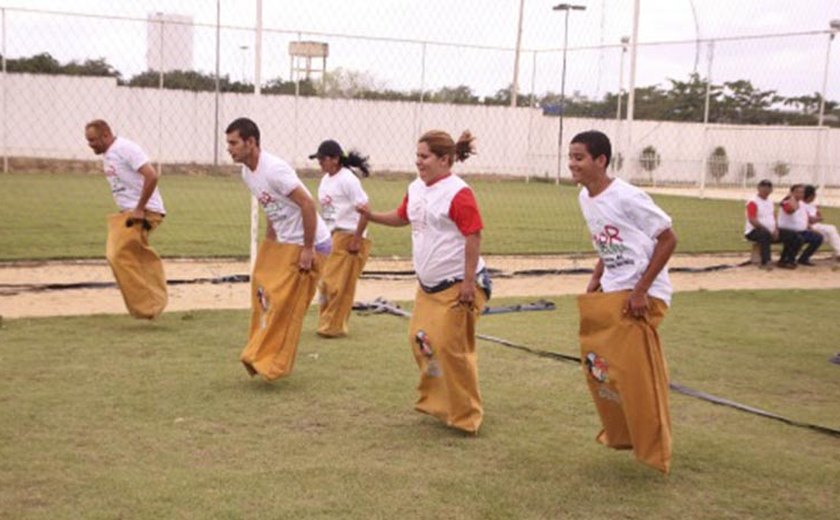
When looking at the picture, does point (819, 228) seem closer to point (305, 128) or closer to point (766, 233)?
point (766, 233)

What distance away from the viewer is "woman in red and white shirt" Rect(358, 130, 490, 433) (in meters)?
6.30

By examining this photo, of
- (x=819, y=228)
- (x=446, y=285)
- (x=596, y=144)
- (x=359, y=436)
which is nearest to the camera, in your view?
(x=596, y=144)

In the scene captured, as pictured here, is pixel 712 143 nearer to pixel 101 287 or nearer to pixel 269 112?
pixel 269 112

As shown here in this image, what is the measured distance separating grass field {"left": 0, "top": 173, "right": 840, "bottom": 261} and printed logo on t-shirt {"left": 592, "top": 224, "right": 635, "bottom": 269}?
33.0 feet

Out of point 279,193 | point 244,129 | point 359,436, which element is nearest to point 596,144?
point 359,436

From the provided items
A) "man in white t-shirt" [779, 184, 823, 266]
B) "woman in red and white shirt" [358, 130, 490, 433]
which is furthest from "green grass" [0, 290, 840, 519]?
"man in white t-shirt" [779, 184, 823, 266]

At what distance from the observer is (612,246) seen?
5605 mm

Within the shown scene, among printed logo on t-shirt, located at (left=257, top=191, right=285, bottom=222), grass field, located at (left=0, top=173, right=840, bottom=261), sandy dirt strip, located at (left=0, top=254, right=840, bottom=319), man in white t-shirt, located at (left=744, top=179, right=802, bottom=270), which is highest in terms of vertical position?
printed logo on t-shirt, located at (left=257, top=191, right=285, bottom=222)

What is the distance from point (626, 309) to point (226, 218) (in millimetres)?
15688

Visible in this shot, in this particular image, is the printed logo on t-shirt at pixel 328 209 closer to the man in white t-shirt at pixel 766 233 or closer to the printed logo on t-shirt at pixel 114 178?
the printed logo on t-shirt at pixel 114 178

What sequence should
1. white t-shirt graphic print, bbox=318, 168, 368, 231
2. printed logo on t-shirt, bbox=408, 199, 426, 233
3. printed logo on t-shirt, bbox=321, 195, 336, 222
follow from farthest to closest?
printed logo on t-shirt, bbox=321, 195, 336, 222, white t-shirt graphic print, bbox=318, 168, 368, 231, printed logo on t-shirt, bbox=408, 199, 426, 233

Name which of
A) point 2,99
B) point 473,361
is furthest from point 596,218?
point 2,99

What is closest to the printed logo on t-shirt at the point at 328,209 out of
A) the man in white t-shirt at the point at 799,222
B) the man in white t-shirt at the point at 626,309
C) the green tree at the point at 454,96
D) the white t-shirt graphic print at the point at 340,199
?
the white t-shirt graphic print at the point at 340,199

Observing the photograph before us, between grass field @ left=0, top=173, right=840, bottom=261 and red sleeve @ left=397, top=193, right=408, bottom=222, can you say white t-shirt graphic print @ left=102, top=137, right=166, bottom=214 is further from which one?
grass field @ left=0, top=173, right=840, bottom=261
